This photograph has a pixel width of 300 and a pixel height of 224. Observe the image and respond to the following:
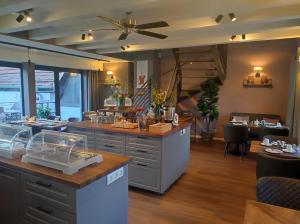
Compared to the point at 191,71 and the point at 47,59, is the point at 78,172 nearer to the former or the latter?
the point at 47,59

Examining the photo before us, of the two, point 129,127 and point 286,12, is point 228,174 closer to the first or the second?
point 129,127

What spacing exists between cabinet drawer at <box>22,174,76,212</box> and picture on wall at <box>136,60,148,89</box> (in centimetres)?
603

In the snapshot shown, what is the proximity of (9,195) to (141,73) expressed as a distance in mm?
6088

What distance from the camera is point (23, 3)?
2.81 meters

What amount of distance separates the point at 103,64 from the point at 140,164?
6041mm

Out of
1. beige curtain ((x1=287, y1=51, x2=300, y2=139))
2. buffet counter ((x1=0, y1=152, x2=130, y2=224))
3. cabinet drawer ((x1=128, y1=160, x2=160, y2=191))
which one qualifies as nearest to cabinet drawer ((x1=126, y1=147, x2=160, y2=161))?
cabinet drawer ((x1=128, y1=160, x2=160, y2=191))

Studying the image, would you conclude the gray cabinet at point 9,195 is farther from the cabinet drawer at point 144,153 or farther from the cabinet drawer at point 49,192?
the cabinet drawer at point 144,153

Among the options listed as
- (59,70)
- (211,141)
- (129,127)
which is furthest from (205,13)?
(59,70)

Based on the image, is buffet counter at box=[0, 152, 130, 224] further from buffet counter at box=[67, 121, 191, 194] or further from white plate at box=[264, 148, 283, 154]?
white plate at box=[264, 148, 283, 154]

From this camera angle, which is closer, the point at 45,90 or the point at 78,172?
the point at 78,172

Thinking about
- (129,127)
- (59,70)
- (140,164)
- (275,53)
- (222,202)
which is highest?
(275,53)

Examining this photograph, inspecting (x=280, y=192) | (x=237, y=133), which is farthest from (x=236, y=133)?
(x=280, y=192)

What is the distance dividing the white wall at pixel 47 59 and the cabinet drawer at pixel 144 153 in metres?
4.42

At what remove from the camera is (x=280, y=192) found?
179 centimetres
